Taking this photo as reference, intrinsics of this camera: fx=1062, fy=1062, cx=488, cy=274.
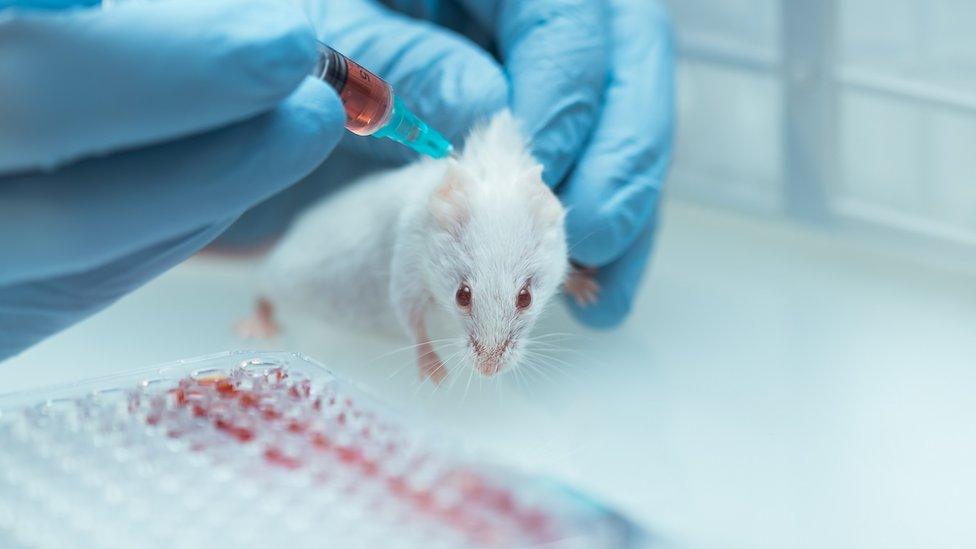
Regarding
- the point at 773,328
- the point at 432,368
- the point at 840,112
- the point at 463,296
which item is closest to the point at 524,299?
the point at 463,296

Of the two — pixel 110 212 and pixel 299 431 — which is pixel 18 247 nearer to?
pixel 110 212

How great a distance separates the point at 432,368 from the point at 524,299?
0.68 feet

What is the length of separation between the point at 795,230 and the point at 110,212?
4.13 ft

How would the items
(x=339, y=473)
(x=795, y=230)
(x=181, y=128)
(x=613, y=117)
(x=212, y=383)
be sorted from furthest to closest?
(x=795, y=230), (x=613, y=117), (x=212, y=383), (x=339, y=473), (x=181, y=128)

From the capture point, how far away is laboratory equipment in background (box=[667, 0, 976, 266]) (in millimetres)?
1646

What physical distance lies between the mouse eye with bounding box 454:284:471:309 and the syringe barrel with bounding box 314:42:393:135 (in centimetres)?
21

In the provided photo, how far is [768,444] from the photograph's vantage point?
4.54 feet

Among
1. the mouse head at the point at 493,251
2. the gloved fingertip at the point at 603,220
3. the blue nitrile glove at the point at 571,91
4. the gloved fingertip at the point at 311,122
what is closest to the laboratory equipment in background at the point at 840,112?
the blue nitrile glove at the point at 571,91

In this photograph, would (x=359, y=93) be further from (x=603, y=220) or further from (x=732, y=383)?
(x=732, y=383)

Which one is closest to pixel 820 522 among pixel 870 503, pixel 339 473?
pixel 870 503

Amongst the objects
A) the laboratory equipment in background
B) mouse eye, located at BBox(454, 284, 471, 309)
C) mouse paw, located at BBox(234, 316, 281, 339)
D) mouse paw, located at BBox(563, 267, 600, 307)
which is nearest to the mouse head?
mouse eye, located at BBox(454, 284, 471, 309)

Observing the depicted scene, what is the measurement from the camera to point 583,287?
152cm

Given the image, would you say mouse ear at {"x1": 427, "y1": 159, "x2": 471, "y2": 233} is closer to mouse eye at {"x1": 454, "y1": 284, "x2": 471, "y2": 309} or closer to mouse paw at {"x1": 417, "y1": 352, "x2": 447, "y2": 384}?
mouse eye at {"x1": 454, "y1": 284, "x2": 471, "y2": 309}

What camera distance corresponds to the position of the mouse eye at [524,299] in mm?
1214
